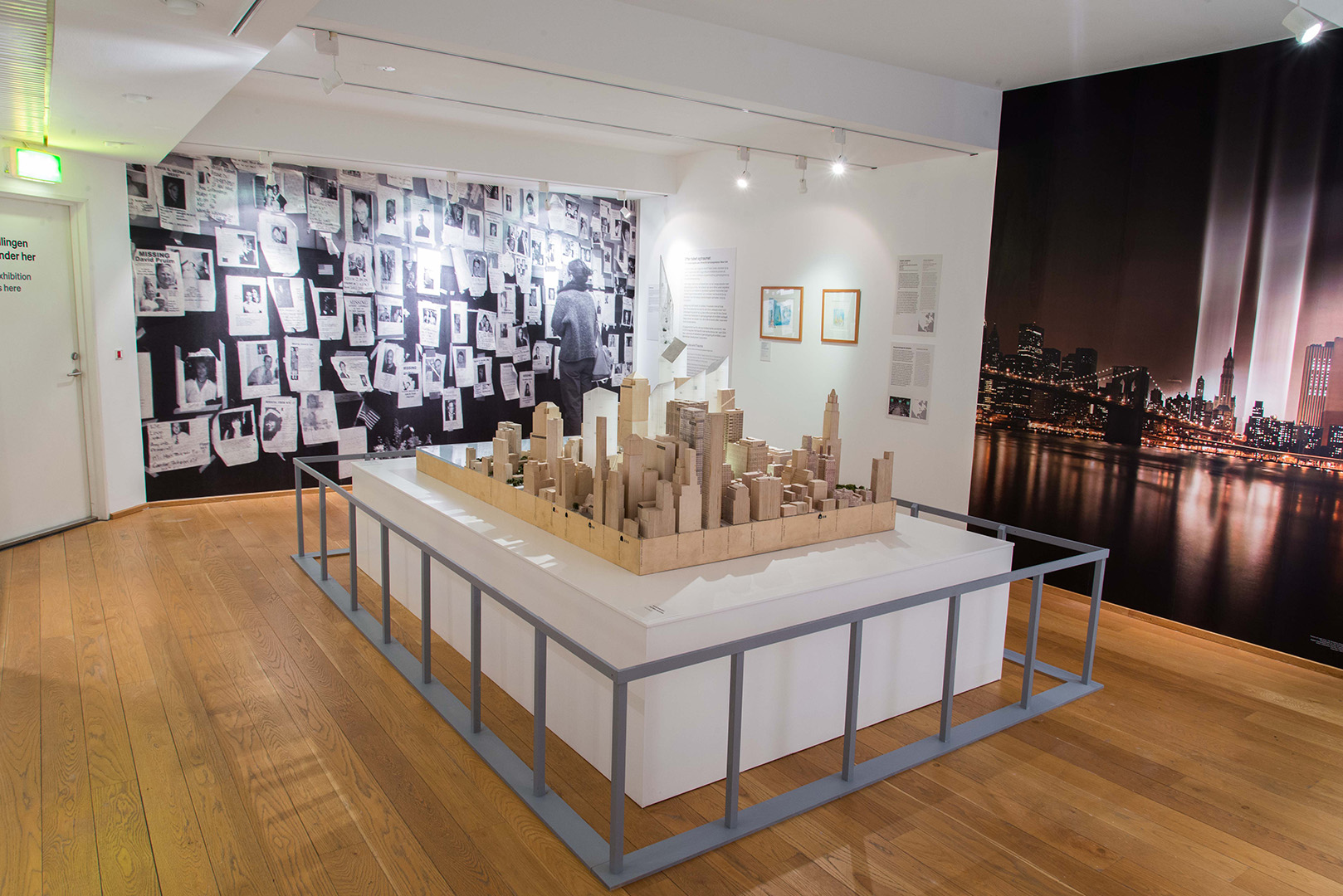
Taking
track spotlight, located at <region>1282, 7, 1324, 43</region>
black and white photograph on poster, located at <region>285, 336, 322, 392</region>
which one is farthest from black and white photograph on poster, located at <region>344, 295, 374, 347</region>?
track spotlight, located at <region>1282, 7, 1324, 43</region>

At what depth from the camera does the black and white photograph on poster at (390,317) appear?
7586mm

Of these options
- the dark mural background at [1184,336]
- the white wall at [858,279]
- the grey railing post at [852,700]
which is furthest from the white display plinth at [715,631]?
the white wall at [858,279]

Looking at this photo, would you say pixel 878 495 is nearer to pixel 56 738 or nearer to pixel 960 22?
pixel 960 22

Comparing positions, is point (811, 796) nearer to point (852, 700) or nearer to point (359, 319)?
point (852, 700)

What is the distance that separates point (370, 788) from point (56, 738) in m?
1.38

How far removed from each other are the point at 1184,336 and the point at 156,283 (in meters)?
7.24

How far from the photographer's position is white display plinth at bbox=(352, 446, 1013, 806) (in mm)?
2879

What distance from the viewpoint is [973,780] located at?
3.11 m

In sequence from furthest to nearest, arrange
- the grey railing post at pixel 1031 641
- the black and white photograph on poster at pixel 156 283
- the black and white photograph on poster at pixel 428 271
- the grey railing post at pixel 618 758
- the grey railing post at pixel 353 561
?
the black and white photograph on poster at pixel 428 271 → the black and white photograph on poster at pixel 156 283 → the grey railing post at pixel 353 561 → the grey railing post at pixel 1031 641 → the grey railing post at pixel 618 758

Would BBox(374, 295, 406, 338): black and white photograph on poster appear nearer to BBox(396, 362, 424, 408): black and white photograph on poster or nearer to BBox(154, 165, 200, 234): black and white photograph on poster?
BBox(396, 362, 424, 408): black and white photograph on poster

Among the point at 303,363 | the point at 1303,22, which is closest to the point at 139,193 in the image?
the point at 303,363

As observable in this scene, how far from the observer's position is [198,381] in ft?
22.4

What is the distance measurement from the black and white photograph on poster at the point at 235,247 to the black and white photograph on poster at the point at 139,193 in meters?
0.47

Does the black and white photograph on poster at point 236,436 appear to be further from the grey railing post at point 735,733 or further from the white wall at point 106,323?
the grey railing post at point 735,733
